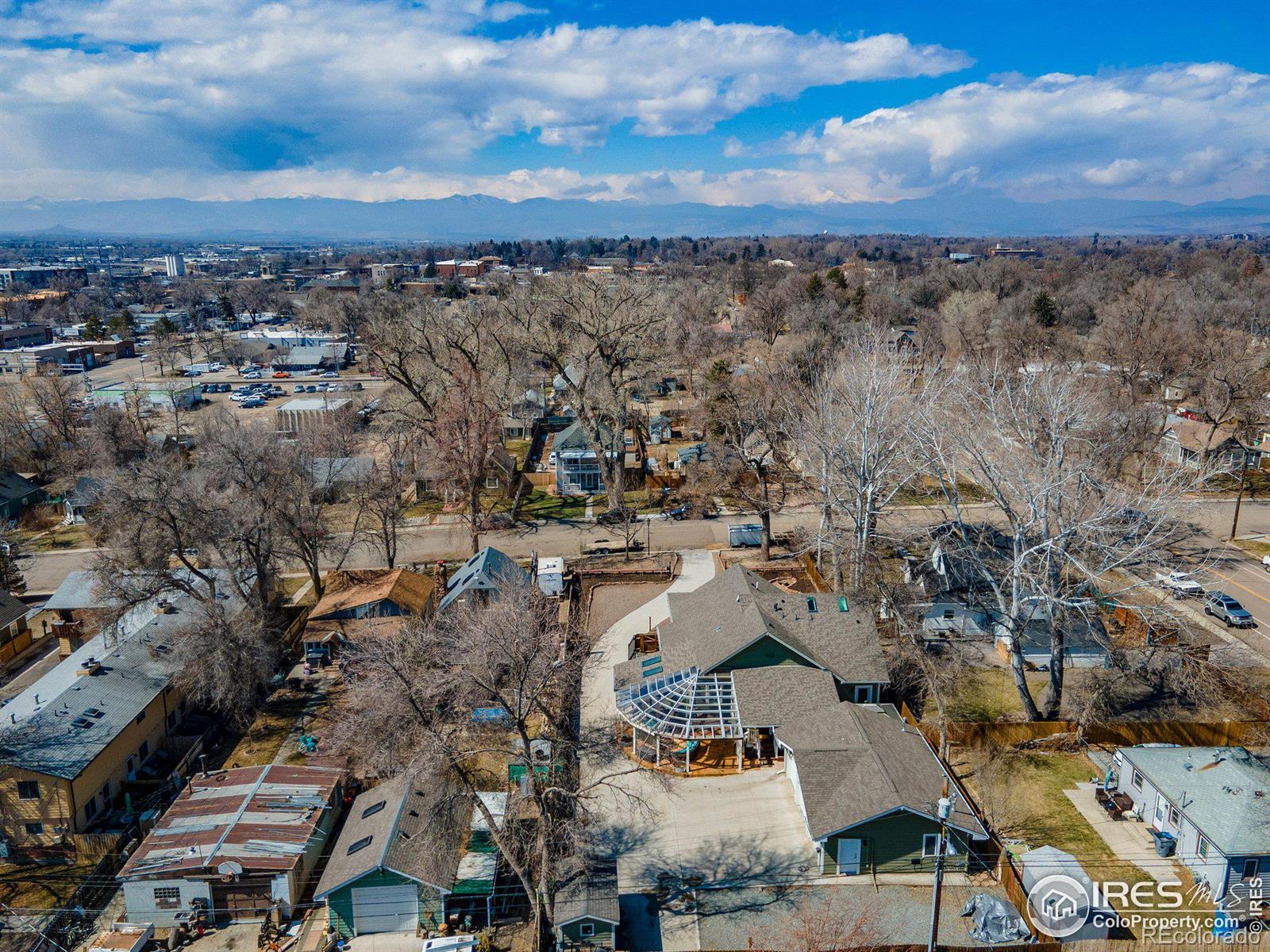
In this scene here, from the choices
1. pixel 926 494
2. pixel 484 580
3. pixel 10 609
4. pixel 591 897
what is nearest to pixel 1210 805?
pixel 591 897

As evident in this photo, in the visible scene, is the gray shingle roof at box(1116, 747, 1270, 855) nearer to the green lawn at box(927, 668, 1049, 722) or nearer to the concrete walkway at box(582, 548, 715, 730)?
the green lawn at box(927, 668, 1049, 722)

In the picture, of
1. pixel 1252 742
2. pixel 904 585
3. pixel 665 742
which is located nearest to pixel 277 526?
pixel 665 742

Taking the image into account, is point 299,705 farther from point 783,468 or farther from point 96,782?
point 783,468

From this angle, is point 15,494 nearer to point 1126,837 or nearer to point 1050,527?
point 1050,527

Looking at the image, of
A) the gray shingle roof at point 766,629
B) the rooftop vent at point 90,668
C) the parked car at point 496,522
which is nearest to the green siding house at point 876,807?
the gray shingle roof at point 766,629

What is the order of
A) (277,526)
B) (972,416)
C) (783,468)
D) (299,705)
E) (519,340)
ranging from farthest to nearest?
1. (519,340)
2. (783,468)
3. (972,416)
4. (277,526)
5. (299,705)

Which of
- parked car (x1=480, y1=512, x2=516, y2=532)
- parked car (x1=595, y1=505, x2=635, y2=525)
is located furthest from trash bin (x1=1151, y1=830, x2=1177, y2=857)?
parked car (x1=480, y1=512, x2=516, y2=532)

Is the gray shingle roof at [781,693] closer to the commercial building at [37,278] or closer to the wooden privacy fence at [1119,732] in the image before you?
the wooden privacy fence at [1119,732]
